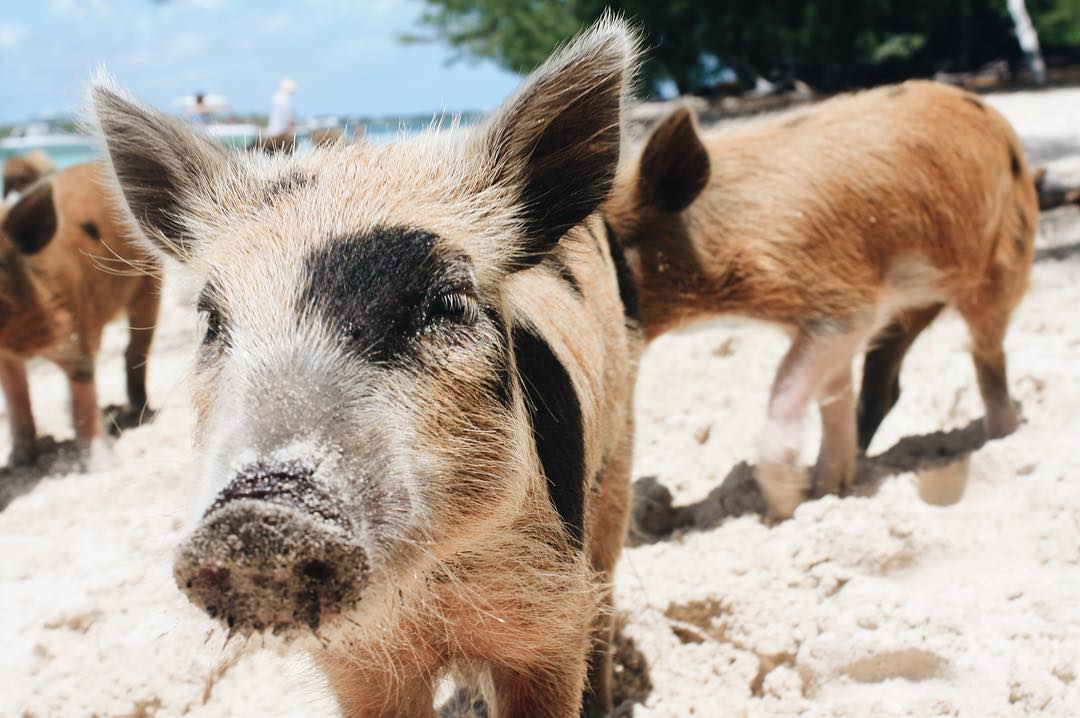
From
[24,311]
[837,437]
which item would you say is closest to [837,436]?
[837,437]

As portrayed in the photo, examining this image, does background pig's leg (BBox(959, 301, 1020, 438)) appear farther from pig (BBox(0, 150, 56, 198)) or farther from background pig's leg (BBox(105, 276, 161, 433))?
pig (BBox(0, 150, 56, 198))

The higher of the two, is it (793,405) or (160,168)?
(160,168)

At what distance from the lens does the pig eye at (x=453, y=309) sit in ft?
6.45

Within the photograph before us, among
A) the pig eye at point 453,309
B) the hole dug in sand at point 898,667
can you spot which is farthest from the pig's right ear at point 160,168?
the hole dug in sand at point 898,667

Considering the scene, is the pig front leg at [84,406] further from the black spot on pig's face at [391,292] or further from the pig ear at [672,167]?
the black spot on pig's face at [391,292]

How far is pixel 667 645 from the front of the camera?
3318 millimetres

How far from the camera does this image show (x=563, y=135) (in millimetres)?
2309

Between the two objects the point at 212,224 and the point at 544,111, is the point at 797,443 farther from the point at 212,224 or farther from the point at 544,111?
the point at 212,224

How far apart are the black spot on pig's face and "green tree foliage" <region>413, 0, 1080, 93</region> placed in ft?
A: 69.5

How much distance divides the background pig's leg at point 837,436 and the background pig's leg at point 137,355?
15.4ft

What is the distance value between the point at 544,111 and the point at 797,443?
239 cm

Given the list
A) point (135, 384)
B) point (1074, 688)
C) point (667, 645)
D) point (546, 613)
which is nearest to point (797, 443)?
point (667, 645)

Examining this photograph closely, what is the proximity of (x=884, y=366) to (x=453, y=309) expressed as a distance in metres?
3.70

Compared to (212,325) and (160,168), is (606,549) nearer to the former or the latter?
(212,325)
